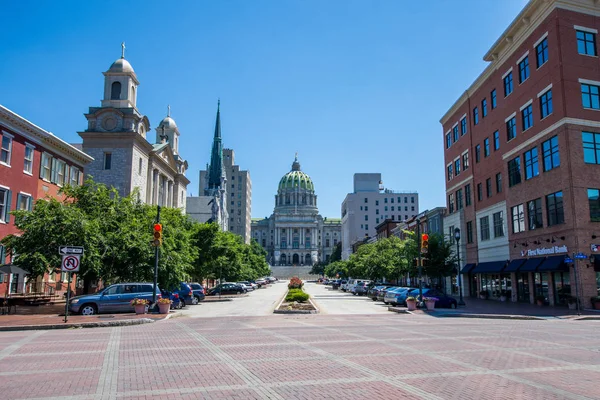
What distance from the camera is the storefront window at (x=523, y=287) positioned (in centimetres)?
3831

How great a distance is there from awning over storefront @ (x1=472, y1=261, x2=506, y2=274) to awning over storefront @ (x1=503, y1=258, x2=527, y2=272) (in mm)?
1252

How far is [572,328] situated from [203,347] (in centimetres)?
1506

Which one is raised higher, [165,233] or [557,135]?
[557,135]

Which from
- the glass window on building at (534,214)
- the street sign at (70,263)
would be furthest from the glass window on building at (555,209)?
the street sign at (70,263)

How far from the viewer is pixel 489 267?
43531 millimetres

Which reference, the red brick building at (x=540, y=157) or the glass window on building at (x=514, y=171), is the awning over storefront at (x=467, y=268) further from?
the glass window on building at (x=514, y=171)

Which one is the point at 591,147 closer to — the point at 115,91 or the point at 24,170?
the point at 24,170

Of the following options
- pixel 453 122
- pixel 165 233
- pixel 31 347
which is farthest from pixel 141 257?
pixel 453 122

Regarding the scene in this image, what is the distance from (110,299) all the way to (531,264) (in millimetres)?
27684

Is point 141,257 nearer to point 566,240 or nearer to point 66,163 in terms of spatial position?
point 66,163

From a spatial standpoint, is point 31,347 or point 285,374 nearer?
point 285,374

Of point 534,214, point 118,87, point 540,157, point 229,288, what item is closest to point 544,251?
point 534,214

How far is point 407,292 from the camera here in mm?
37219

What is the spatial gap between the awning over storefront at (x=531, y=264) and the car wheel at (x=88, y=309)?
27882 mm
